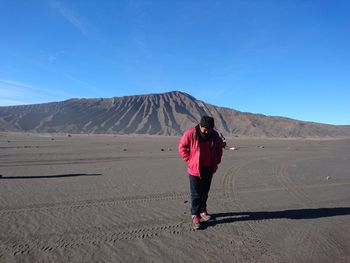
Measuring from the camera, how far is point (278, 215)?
20.8ft

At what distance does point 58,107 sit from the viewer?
110 meters

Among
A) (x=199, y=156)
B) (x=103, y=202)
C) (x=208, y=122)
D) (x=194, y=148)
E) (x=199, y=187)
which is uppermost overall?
(x=208, y=122)

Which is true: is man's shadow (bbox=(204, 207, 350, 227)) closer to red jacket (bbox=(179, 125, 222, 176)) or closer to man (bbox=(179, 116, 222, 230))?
man (bbox=(179, 116, 222, 230))

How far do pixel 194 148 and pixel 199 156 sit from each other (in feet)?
0.52

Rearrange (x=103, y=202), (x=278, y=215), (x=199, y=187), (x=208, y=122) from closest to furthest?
1. (x=208, y=122)
2. (x=199, y=187)
3. (x=278, y=215)
4. (x=103, y=202)

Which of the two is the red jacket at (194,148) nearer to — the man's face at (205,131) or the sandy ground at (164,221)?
the man's face at (205,131)

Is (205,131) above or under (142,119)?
under

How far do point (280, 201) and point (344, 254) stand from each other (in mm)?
2944

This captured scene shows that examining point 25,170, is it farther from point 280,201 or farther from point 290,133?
point 290,133

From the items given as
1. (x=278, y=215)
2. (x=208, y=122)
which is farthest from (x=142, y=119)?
(x=208, y=122)

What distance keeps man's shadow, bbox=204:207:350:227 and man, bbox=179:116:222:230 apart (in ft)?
1.46

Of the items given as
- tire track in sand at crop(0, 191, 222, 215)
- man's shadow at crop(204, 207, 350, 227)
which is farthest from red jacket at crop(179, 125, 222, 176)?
tire track in sand at crop(0, 191, 222, 215)

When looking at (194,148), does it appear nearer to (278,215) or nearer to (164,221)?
(164,221)

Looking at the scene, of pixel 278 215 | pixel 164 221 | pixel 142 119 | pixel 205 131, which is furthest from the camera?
pixel 142 119
